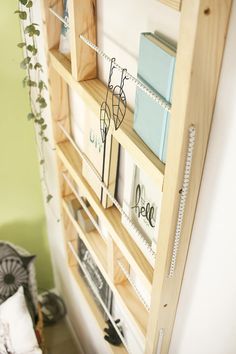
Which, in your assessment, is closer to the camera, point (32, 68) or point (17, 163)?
point (32, 68)

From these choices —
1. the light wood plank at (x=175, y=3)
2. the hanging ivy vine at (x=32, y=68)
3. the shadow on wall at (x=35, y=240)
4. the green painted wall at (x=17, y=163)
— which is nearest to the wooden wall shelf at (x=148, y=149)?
the light wood plank at (x=175, y=3)

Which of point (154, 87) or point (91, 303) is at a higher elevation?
point (154, 87)

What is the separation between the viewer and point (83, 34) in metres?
1.07

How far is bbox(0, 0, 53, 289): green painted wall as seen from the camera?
1.69 metres

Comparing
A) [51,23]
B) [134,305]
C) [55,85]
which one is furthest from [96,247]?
[51,23]

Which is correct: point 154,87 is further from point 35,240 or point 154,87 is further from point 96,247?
point 35,240

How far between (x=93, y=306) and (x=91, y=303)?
22 millimetres

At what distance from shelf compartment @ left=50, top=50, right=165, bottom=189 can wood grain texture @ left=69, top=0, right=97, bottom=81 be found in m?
0.03

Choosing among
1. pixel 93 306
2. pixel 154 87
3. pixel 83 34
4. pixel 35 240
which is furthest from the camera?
pixel 35 240

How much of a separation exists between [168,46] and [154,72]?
0.06 m

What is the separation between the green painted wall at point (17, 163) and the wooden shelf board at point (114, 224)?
1.55 feet

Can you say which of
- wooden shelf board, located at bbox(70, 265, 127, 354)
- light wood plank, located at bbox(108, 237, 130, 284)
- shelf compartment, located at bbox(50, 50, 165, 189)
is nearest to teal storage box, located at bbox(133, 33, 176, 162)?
shelf compartment, located at bbox(50, 50, 165, 189)

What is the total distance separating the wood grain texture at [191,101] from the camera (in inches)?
22.7

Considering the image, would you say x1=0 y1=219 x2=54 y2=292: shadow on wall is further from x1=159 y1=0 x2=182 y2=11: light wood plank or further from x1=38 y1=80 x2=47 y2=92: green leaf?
x1=159 y1=0 x2=182 y2=11: light wood plank
